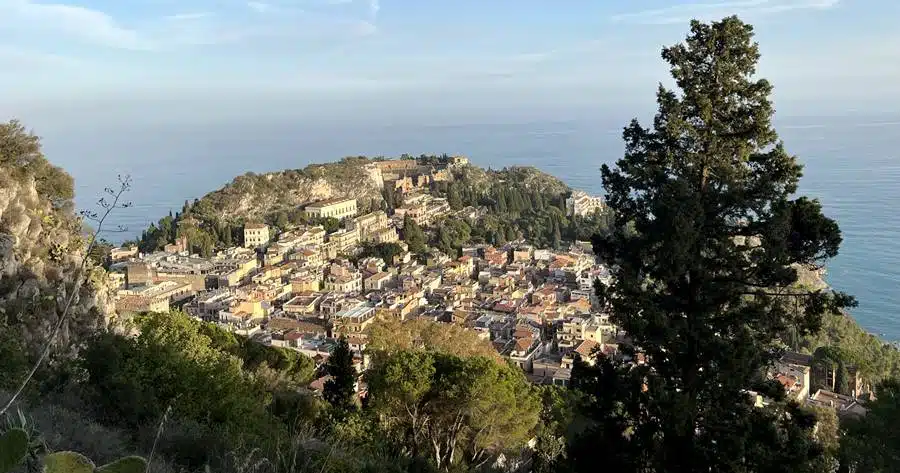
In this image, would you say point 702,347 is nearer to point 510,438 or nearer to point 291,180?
point 510,438

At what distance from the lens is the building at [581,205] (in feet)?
152

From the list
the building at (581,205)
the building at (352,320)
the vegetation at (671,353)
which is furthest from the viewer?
the building at (581,205)

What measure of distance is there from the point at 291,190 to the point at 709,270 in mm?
40680

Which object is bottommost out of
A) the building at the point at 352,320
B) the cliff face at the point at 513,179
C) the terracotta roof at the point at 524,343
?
the terracotta roof at the point at 524,343

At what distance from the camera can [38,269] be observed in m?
8.51

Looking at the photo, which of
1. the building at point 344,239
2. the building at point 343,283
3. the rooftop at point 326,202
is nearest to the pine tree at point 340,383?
the building at point 343,283

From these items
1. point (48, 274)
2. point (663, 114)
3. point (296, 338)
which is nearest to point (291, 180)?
point (296, 338)

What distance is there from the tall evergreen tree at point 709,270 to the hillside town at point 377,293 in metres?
8.37

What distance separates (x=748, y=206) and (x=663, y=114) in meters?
0.91

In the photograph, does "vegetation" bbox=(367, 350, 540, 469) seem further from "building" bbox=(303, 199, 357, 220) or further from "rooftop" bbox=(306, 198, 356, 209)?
"rooftop" bbox=(306, 198, 356, 209)

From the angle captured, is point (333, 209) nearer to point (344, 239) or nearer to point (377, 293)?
point (344, 239)

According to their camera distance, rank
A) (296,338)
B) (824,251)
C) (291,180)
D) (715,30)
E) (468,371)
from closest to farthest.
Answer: (824,251)
(715,30)
(468,371)
(296,338)
(291,180)

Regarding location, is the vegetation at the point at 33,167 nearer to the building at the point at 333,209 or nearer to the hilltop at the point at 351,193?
the hilltop at the point at 351,193

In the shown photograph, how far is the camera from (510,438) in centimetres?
895
